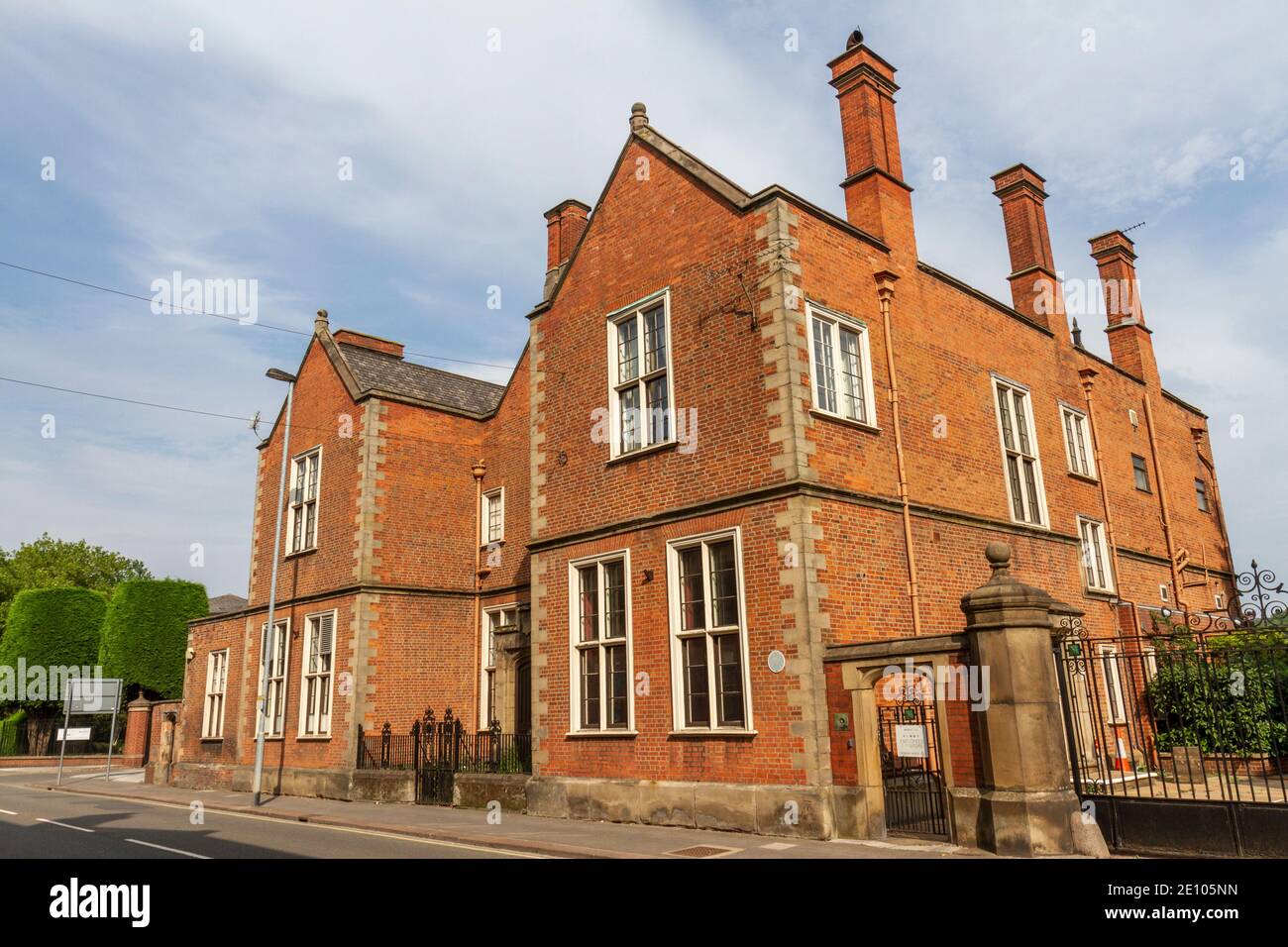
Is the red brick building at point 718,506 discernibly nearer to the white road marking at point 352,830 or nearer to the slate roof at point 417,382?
the slate roof at point 417,382

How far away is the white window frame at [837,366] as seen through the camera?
14328 millimetres

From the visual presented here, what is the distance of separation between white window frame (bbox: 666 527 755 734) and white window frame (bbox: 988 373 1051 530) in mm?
7118

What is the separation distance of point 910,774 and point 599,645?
558 centimetres

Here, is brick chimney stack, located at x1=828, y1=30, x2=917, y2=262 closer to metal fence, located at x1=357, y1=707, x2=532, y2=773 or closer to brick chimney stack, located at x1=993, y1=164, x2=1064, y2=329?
brick chimney stack, located at x1=993, y1=164, x2=1064, y2=329

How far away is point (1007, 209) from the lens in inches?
885

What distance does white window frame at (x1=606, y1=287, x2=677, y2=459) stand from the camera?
51.1 ft

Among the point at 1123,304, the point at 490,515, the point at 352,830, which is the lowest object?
the point at 352,830

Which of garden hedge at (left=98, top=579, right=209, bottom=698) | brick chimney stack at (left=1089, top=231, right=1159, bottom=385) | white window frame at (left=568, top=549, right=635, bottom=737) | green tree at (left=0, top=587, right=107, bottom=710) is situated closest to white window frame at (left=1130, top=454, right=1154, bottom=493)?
brick chimney stack at (left=1089, top=231, right=1159, bottom=385)

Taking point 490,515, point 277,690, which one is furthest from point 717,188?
point 277,690

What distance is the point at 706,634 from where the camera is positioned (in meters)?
14.0

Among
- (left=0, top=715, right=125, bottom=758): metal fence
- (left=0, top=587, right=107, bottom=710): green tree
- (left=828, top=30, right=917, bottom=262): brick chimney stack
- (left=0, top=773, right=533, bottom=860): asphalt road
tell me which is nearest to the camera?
(left=0, top=773, right=533, bottom=860): asphalt road

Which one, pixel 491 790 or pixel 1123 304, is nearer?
pixel 491 790

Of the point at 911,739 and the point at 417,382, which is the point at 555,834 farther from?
the point at 417,382

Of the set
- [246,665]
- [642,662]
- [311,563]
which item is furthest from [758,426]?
[246,665]
